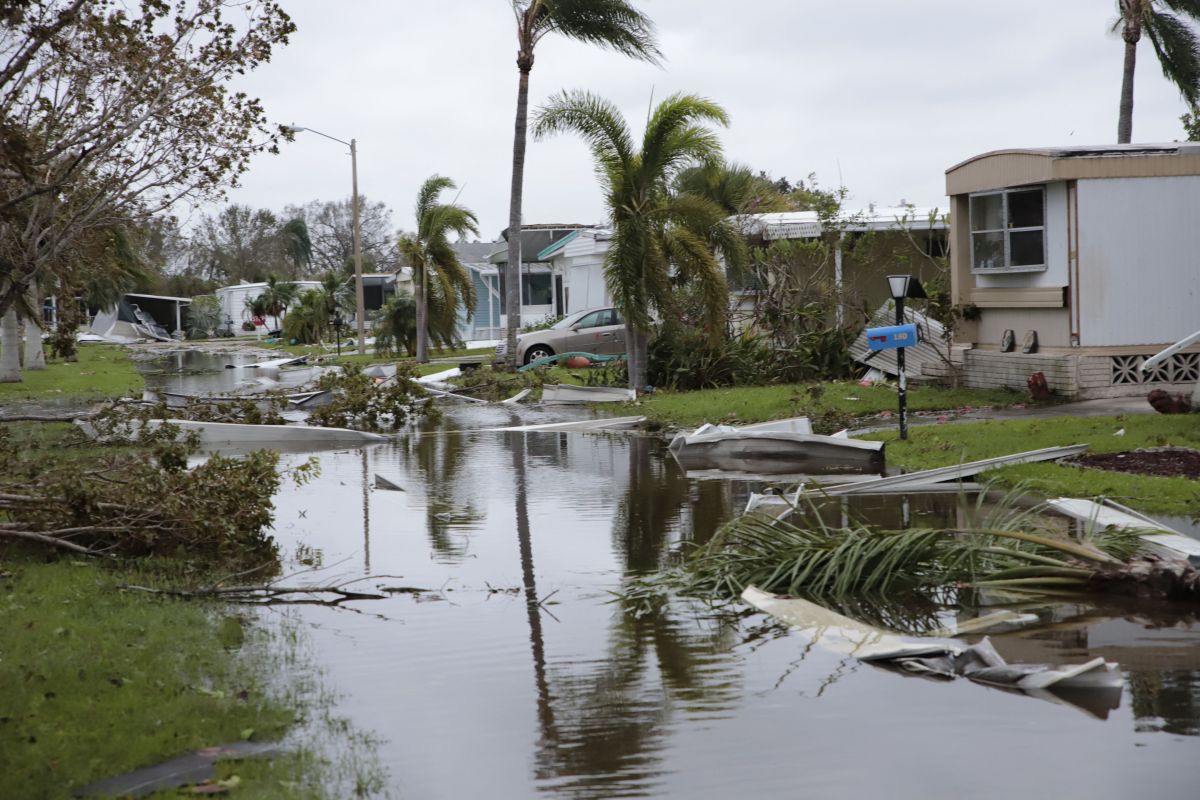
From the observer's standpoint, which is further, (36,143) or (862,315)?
(862,315)

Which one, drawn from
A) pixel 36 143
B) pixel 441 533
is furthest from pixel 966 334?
pixel 36 143

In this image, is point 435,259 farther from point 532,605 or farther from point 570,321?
point 532,605

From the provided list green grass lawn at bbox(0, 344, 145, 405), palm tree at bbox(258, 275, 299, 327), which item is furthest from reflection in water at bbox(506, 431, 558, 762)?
palm tree at bbox(258, 275, 299, 327)

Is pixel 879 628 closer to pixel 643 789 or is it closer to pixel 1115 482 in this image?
pixel 643 789

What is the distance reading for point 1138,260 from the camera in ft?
58.3

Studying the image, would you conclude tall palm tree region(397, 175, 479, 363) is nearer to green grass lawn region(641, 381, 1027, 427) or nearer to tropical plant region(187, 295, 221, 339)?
green grass lawn region(641, 381, 1027, 427)

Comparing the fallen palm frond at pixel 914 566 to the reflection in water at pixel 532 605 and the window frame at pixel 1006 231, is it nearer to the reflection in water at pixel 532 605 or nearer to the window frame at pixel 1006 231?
the reflection in water at pixel 532 605

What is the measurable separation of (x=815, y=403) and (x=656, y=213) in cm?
540

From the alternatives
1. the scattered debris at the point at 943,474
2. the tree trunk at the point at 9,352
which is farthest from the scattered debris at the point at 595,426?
the tree trunk at the point at 9,352

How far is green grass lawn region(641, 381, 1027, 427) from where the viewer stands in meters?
18.0

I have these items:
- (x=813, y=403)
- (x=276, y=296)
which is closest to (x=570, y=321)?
(x=813, y=403)

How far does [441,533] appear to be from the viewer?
10.6m

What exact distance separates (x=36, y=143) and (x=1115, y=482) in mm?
10401

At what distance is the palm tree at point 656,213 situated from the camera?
21.7 m
